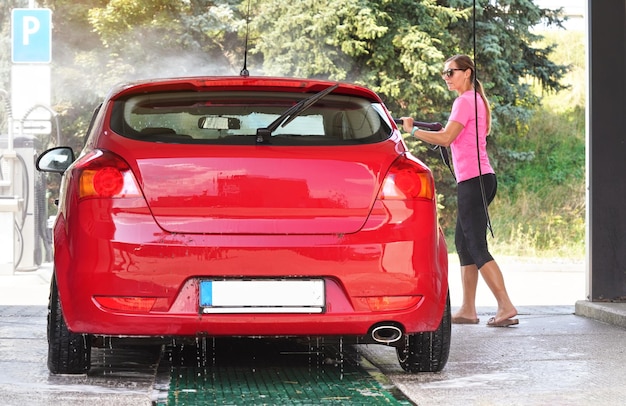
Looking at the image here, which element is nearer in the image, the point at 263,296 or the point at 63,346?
the point at 263,296

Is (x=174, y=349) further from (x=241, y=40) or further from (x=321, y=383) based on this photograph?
(x=241, y=40)

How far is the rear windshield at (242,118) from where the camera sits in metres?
5.39

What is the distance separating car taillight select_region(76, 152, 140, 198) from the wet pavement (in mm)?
701

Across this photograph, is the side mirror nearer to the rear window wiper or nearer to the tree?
the rear window wiper

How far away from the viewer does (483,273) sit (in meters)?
8.15

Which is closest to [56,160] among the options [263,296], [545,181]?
[263,296]

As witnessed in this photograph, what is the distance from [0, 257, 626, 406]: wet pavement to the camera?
5172 millimetres

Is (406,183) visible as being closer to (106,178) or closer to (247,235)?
(247,235)

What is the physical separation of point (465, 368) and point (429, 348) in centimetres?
34

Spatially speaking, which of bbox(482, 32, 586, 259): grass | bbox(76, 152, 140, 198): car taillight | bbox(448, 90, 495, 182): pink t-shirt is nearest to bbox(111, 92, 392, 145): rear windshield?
bbox(76, 152, 140, 198): car taillight

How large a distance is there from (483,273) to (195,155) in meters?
3.39

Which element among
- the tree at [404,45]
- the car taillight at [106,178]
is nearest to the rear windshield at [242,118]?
the car taillight at [106,178]

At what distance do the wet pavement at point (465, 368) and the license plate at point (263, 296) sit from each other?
0.37 meters

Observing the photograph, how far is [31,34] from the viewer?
634 inches
